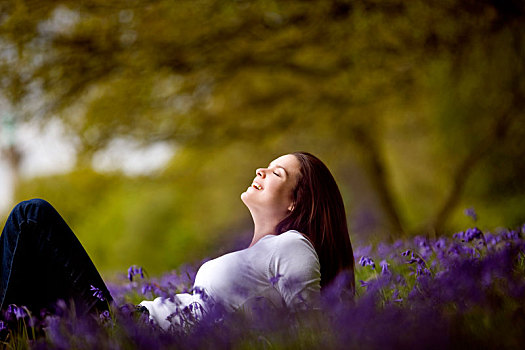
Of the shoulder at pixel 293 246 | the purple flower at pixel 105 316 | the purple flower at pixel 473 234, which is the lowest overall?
the purple flower at pixel 473 234

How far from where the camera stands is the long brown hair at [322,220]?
2539 millimetres

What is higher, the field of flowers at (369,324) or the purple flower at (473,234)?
the field of flowers at (369,324)

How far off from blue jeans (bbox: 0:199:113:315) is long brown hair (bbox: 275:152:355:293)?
0.86 metres

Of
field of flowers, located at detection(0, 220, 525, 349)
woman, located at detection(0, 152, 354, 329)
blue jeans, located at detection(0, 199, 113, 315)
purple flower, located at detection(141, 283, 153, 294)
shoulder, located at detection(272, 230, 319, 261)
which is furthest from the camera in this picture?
purple flower, located at detection(141, 283, 153, 294)

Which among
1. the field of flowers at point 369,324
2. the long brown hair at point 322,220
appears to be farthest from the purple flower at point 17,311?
the long brown hair at point 322,220

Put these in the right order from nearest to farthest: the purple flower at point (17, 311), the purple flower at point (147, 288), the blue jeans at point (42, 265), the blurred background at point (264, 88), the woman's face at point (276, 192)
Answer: the purple flower at point (17, 311)
the blue jeans at point (42, 265)
the woman's face at point (276, 192)
the purple flower at point (147, 288)
the blurred background at point (264, 88)

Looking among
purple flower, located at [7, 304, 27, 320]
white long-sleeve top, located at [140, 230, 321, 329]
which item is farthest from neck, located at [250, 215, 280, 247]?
purple flower, located at [7, 304, 27, 320]

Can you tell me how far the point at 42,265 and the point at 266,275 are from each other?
1.02 m

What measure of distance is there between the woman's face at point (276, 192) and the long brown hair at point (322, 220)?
0.03 meters

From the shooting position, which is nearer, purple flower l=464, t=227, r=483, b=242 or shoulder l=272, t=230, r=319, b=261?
shoulder l=272, t=230, r=319, b=261

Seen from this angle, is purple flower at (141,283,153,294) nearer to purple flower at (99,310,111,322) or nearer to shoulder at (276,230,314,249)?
purple flower at (99,310,111,322)

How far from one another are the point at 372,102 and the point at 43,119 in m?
4.15

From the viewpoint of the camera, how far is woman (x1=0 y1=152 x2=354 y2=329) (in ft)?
7.81

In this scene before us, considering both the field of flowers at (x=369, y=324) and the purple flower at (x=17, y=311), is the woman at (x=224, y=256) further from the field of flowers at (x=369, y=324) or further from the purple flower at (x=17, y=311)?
the field of flowers at (x=369, y=324)
